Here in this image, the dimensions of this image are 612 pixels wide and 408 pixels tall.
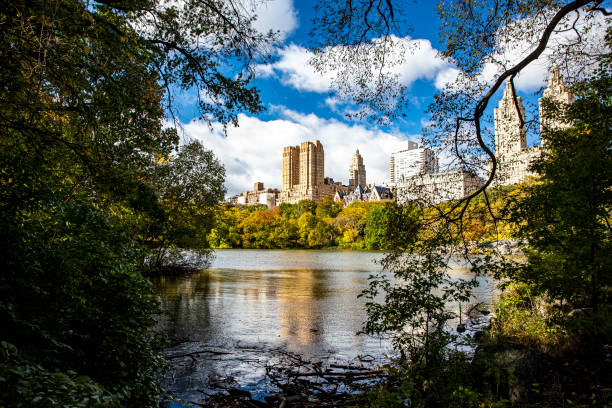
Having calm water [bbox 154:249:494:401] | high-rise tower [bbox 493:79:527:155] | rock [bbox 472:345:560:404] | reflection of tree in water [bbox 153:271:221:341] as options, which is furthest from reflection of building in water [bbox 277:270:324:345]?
high-rise tower [bbox 493:79:527:155]

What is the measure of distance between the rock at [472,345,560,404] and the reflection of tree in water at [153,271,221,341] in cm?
543

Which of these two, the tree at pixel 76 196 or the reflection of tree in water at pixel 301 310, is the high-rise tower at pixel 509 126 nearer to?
the tree at pixel 76 196

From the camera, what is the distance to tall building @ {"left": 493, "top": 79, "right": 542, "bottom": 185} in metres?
6.59

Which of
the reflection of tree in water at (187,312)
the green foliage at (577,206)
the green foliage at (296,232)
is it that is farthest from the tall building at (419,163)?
the green foliage at (296,232)

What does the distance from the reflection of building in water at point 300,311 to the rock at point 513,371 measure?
523 cm

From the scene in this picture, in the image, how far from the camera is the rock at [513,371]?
5162 millimetres

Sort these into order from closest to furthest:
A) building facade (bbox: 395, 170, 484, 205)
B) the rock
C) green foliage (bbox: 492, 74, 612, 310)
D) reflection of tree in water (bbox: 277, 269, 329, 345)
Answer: the rock, green foliage (bbox: 492, 74, 612, 310), building facade (bbox: 395, 170, 484, 205), reflection of tree in water (bbox: 277, 269, 329, 345)

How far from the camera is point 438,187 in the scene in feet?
21.5

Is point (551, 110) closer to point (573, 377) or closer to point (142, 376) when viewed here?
point (573, 377)

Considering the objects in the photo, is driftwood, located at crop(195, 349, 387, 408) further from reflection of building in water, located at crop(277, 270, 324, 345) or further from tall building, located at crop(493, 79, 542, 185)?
tall building, located at crop(493, 79, 542, 185)

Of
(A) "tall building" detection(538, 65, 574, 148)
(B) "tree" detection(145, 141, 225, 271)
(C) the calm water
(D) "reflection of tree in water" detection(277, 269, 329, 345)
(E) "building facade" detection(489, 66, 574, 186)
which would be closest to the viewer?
(E) "building facade" detection(489, 66, 574, 186)

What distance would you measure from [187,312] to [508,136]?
12701 millimetres

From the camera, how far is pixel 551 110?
278 inches

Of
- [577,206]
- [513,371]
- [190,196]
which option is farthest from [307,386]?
[190,196]
